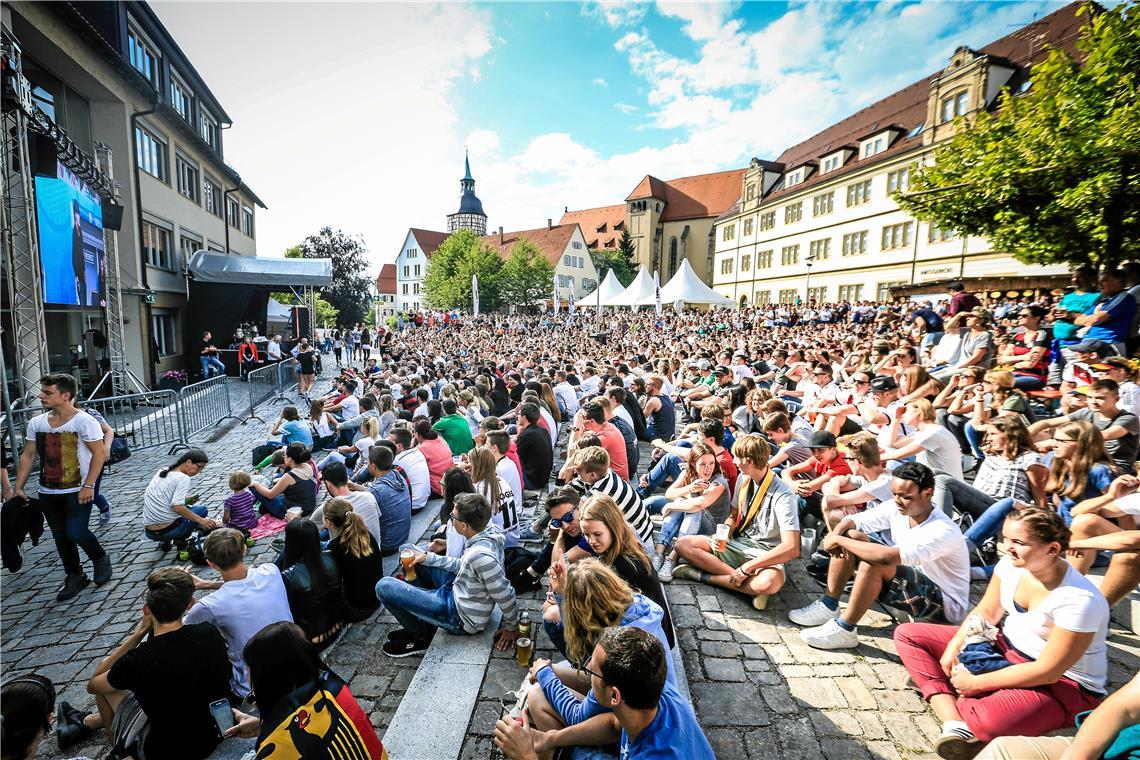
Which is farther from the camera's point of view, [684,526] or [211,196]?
[211,196]

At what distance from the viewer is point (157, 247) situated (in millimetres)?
20344

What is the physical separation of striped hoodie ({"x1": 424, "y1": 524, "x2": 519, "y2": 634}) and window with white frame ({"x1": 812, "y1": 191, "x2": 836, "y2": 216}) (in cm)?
4134

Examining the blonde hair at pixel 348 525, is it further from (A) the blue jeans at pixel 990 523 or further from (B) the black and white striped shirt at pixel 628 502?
(A) the blue jeans at pixel 990 523

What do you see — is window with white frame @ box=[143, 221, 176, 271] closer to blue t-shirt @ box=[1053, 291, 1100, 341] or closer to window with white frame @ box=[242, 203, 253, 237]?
window with white frame @ box=[242, 203, 253, 237]

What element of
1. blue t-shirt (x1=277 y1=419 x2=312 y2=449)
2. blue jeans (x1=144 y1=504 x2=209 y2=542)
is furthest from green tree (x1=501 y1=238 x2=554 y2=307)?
blue jeans (x1=144 y1=504 x2=209 y2=542)

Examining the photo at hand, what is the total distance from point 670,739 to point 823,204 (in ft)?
143

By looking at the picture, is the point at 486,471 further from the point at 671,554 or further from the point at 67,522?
the point at 67,522

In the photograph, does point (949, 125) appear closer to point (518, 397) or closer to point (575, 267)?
point (518, 397)

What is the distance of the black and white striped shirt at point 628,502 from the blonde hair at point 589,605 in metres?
1.96

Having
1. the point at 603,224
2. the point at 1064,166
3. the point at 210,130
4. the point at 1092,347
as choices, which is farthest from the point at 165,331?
the point at 603,224

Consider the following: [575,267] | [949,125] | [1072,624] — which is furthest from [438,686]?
[575,267]

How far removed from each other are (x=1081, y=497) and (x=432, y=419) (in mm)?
7837

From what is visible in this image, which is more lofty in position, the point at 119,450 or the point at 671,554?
the point at 671,554

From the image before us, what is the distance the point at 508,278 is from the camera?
5941cm
